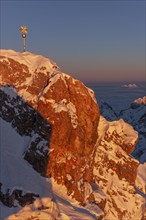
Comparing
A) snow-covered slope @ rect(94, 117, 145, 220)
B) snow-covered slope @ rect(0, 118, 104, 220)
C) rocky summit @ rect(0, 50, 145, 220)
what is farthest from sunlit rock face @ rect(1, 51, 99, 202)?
snow-covered slope @ rect(94, 117, 145, 220)

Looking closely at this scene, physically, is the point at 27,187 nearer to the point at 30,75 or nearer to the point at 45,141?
the point at 45,141

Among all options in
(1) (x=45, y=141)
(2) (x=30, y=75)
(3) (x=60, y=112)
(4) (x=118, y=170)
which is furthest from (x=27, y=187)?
(4) (x=118, y=170)

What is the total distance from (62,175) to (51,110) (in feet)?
41.4

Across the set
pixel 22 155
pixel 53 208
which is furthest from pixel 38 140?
pixel 53 208

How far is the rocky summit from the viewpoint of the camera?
61.3 m

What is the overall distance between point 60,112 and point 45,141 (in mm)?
6267

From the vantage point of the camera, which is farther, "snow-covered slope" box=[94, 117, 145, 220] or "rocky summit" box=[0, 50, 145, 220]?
"snow-covered slope" box=[94, 117, 145, 220]

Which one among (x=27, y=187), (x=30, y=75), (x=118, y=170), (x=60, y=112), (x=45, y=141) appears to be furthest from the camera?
(x=118, y=170)

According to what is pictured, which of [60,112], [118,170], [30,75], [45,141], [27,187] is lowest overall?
[118,170]

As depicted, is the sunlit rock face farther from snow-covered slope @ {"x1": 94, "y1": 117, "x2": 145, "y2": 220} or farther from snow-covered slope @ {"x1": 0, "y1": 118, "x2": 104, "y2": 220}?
snow-covered slope @ {"x1": 94, "y1": 117, "x2": 145, "y2": 220}

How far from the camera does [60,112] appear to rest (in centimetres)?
7162

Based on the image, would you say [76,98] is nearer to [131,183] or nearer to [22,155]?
[22,155]

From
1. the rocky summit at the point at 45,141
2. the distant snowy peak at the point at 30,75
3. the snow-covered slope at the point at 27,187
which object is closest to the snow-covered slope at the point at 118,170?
the rocky summit at the point at 45,141

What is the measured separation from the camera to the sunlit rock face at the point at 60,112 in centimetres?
7031
